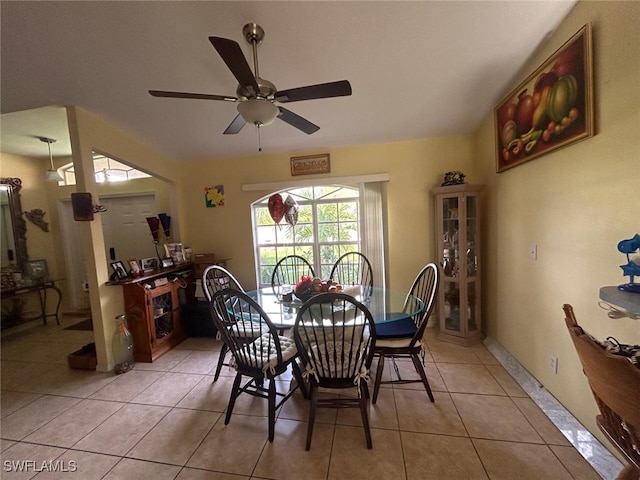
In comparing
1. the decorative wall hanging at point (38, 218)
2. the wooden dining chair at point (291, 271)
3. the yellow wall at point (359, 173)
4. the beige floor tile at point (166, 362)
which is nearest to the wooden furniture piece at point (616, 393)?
the yellow wall at point (359, 173)

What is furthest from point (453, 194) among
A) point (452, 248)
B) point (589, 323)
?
point (589, 323)

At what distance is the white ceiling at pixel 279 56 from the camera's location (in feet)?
5.20

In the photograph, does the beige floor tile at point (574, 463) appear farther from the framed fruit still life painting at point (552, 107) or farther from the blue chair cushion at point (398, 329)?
the framed fruit still life painting at point (552, 107)

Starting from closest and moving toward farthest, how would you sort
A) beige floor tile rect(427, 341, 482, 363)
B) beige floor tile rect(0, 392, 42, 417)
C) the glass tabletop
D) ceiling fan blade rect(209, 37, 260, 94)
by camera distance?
ceiling fan blade rect(209, 37, 260, 94) < the glass tabletop < beige floor tile rect(0, 392, 42, 417) < beige floor tile rect(427, 341, 482, 363)

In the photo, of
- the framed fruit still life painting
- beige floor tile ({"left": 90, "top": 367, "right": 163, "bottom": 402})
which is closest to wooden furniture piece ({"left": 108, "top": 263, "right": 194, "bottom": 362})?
beige floor tile ({"left": 90, "top": 367, "right": 163, "bottom": 402})

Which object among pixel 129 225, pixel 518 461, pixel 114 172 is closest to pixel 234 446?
pixel 518 461

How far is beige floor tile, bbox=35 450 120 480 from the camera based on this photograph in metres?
1.46

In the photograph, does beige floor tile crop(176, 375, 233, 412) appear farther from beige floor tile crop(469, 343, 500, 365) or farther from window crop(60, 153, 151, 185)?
window crop(60, 153, 151, 185)

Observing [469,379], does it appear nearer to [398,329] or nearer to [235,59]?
[398,329]

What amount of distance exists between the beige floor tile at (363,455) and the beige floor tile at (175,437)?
0.89 m

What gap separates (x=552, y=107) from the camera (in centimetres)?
169

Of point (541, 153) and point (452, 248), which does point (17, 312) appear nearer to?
point (452, 248)

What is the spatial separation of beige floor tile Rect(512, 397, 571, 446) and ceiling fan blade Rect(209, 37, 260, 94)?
8.76 ft

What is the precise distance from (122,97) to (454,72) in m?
2.84
